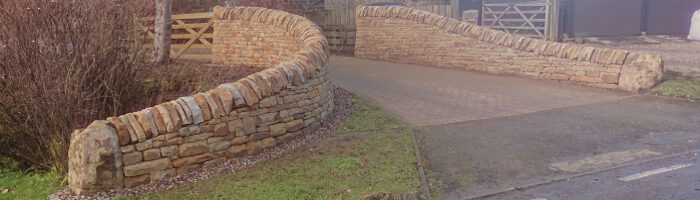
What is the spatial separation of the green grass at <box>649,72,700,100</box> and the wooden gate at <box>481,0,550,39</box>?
290 inches

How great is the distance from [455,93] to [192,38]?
7.73 m

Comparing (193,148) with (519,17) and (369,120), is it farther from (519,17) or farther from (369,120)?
(519,17)

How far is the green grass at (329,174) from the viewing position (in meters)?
5.50

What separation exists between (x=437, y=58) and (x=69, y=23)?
8.80m

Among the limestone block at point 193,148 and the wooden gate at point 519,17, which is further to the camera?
the wooden gate at point 519,17

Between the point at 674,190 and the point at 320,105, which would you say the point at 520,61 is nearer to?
the point at 320,105

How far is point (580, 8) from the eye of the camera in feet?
60.6

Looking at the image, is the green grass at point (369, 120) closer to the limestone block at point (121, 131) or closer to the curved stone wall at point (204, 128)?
the curved stone wall at point (204, 128)

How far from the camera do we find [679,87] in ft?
34.1

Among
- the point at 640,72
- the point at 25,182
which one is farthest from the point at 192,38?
the point at 640,72

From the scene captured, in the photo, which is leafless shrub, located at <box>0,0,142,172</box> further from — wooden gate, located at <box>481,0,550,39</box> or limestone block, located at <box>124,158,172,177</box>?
wooden gate, located at <box>481,0,550,39</box>

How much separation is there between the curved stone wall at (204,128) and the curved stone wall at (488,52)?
5153mm

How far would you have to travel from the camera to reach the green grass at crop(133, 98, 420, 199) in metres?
5.50

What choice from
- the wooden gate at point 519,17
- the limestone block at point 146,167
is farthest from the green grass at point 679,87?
the limestone block at point 146,167
